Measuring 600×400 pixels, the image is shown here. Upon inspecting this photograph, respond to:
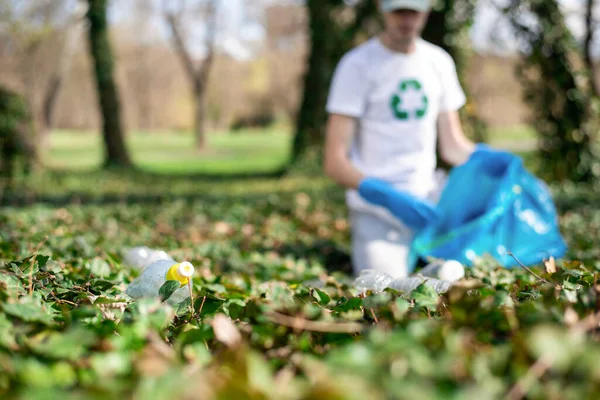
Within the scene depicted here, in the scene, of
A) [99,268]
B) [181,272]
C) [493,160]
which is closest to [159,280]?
[181,272]

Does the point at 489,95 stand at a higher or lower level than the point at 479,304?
lower

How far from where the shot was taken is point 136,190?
1068 centimetres

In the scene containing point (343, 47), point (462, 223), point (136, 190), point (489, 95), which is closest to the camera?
point (462, 223)

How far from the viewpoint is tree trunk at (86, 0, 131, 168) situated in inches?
608

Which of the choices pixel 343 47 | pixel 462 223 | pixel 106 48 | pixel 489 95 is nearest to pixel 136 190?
pixel 343 47

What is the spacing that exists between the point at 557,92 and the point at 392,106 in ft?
16.6

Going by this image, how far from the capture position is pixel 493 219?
3662 millimetres

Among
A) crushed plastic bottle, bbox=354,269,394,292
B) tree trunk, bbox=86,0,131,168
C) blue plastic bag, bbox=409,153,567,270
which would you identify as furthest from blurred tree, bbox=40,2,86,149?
crushed plastic bottle, bbox=354,269,394,292

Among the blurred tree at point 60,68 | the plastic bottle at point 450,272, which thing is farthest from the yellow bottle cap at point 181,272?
the blurred tree at point 60,68

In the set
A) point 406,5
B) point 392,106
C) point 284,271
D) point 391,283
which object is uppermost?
point 406,5

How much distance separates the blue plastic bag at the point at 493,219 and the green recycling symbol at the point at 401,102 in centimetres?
44

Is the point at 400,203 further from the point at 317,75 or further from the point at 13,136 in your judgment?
the point at 317,75

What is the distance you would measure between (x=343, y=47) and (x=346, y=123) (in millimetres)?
7755

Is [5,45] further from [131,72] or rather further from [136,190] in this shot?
[131,72]
